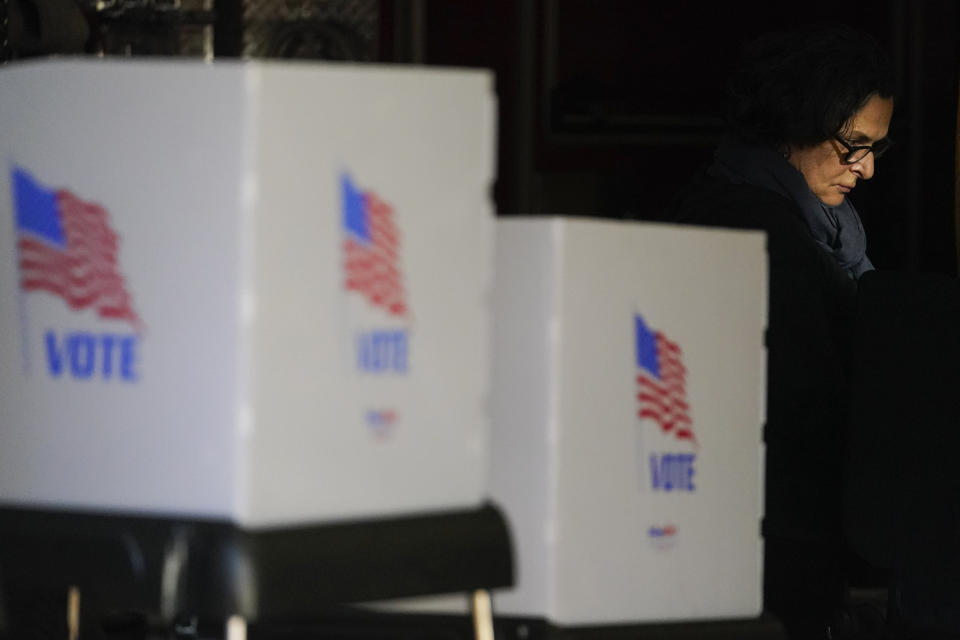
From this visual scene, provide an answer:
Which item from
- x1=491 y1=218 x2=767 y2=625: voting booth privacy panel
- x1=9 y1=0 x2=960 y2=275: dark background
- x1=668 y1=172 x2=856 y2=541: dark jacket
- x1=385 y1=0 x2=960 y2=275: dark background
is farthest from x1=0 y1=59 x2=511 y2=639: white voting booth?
x1=385 y1=0 x2=960 y2=275: dark background

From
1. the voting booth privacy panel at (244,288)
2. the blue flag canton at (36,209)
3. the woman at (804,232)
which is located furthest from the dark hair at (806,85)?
the blue flag canton at (36,209)

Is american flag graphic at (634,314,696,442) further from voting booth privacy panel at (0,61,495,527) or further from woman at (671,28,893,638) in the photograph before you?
woman at (671,28,893,638)

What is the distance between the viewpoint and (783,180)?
8.47 ft

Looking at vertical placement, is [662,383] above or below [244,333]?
below

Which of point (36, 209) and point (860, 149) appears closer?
point (36, 209)

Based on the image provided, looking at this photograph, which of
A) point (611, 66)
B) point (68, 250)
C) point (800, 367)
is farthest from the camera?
point (611, 66)

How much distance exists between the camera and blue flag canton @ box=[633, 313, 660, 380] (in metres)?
1.73

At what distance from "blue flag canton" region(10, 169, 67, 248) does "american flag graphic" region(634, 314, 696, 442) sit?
0.58 meters

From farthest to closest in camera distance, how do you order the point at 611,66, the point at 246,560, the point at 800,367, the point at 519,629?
the point at 611,66 → the point at 800,367 → the point at 519,629 → the point at 246,560

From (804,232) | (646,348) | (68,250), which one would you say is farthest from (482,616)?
(804,232)

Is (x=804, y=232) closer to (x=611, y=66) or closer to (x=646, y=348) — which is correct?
(x=646, y=348)

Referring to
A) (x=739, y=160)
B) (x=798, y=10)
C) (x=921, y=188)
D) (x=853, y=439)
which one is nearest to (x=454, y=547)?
(x=853, y=439)

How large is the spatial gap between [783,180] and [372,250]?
126 centimetres

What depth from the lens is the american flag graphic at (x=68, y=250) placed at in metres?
1.46
